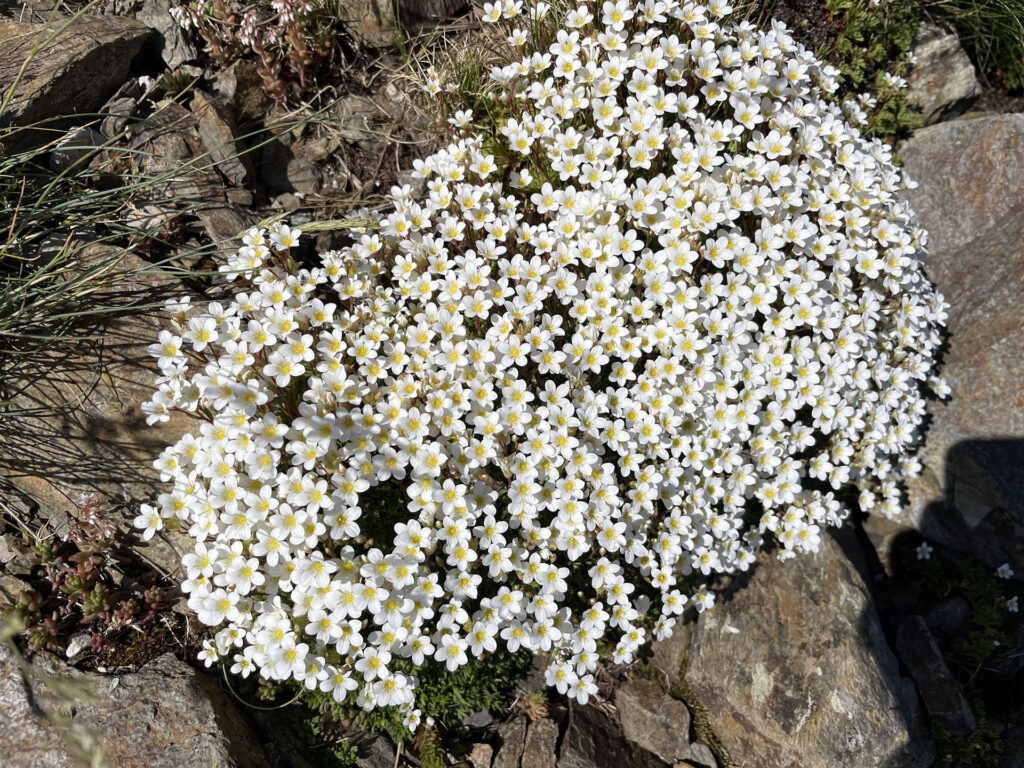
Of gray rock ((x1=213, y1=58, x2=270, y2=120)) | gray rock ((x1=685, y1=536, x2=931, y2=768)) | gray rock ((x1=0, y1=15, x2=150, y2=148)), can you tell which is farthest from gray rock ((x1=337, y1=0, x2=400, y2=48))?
gray rock ((x1=685, y1=536, x2=931, y2=768))

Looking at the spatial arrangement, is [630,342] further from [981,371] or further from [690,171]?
[981,371]

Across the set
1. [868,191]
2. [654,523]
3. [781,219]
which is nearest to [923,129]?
[868,191]

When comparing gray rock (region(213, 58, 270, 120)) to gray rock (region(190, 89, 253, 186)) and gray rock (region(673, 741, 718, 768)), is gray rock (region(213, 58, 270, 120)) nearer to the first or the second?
gray rock (region(190, 89, 253, 186))

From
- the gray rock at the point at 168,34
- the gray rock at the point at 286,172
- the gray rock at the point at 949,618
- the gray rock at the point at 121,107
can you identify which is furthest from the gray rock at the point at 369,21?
the gray rock at the point at 949,618

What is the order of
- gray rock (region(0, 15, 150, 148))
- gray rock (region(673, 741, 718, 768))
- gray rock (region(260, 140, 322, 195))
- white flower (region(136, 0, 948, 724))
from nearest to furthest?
white flower (region(136, 0, 948, 724)) → gray rock (region(673, 741, 718, 768)) → gray rock (region(0, 15, 150, 148)) → gray rock (region(260, 140, 322, 195))

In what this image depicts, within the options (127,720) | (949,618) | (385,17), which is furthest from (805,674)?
(385,17)
